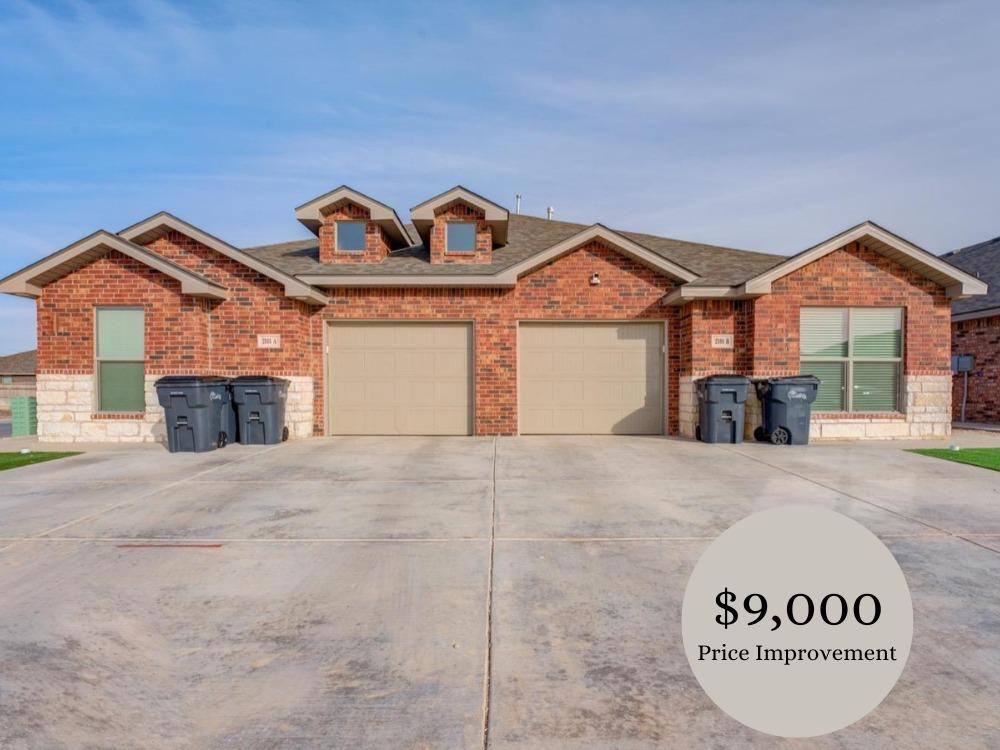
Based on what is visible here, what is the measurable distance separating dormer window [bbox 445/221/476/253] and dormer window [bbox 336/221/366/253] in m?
2.07

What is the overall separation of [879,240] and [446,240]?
8.86 meters

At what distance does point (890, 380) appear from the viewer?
1142 centimetres

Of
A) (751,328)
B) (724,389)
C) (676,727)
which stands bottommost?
(676,727)

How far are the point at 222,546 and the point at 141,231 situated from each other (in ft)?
32.3

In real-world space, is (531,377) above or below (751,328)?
below

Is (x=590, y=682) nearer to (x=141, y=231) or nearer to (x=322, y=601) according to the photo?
(x=322, y=601)

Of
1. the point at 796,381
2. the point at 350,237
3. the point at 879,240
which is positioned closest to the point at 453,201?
the point at 350,237

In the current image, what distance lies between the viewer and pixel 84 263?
1100 cm

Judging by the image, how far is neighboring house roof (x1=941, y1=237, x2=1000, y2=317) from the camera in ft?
51.4

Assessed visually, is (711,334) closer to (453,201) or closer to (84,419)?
(453,201)

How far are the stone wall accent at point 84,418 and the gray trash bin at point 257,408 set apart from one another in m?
1.77

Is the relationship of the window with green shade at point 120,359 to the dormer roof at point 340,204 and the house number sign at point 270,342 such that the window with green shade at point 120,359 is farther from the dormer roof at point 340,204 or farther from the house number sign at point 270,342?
the dormer roof at point 340,204

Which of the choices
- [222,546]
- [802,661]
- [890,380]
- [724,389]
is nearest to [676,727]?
[802,661]

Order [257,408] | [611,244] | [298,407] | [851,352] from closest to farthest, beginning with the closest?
1. [257,408]
2. [851,352]
3. [298,407]
4. [611,244]
